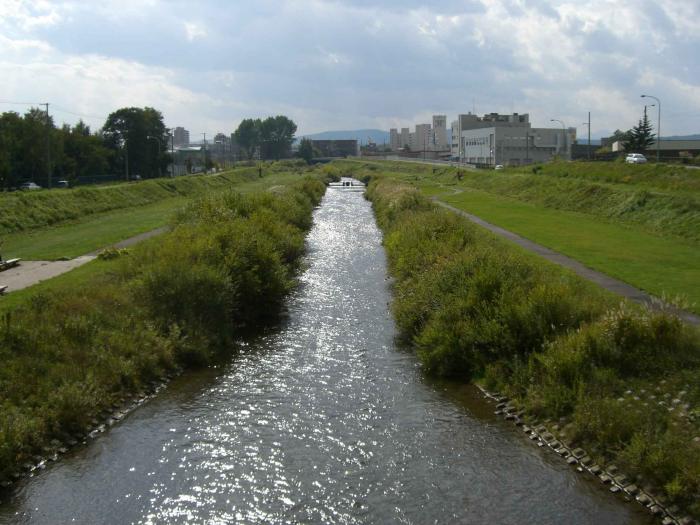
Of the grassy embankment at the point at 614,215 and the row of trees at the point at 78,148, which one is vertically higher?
the row of trees at the point at 78,148

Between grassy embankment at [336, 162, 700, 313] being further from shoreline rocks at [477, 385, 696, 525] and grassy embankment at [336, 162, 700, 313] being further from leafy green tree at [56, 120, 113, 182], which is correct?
leafy green tree at [56, 120, 113, 182]

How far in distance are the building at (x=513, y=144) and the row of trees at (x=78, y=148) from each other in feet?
215

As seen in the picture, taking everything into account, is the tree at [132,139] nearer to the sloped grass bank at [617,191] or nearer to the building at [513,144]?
the sloped grass bank at [617,191]

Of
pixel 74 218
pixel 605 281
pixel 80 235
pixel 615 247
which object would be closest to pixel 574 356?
pixel 605 281

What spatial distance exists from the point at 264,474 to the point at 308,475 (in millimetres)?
849

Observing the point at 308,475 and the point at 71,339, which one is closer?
the point at 308,475

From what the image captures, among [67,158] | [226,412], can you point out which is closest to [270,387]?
[226,412]

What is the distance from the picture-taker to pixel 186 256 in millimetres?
23656

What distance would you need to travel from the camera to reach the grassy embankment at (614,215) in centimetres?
2797

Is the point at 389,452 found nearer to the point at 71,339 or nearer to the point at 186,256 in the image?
the point at 71,339

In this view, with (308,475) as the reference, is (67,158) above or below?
above

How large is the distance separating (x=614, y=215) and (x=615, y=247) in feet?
53.0

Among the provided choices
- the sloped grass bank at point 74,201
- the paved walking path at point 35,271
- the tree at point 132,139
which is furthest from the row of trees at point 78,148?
the paved walking path at point 35,271

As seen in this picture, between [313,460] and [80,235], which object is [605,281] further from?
[80,235]
